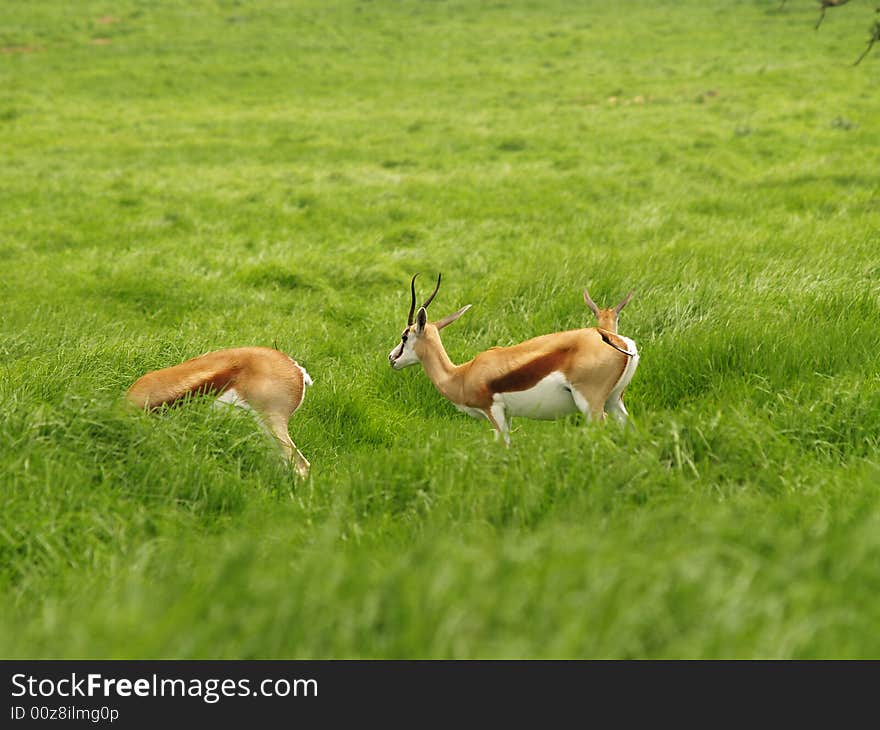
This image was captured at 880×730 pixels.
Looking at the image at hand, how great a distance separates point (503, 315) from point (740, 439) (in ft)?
13.1

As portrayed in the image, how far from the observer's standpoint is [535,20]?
38.7 meters

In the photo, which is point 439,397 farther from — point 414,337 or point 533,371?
point 533,371

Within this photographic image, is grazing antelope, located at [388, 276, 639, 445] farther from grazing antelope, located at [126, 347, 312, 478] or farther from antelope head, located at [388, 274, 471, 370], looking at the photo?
grazing antelope, located at [126, 347, 312, 478]

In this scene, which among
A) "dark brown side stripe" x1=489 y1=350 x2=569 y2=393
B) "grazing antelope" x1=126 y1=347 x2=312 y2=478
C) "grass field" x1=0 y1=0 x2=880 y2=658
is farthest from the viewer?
"dark brown side stripe" x1=489 y1=350 x2=569 y2=393

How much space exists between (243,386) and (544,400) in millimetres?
1907

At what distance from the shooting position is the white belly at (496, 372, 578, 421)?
5.55 meters

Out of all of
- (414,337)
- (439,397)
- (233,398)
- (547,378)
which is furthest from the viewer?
(439,397)

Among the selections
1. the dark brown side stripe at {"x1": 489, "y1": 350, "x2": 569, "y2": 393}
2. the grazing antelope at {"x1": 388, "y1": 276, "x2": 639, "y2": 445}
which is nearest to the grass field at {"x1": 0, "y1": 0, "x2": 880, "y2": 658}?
the grazing antelope at {"x1": 388, "y1": 276, "x2": 639, "y2": 445}

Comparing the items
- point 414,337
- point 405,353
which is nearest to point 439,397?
point 405,353

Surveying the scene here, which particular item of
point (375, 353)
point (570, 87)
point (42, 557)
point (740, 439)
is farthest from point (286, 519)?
point (570, 87)

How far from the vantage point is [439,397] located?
6.75 meters

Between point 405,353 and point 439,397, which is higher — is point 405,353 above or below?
above

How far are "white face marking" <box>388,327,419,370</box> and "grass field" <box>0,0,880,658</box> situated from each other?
0.35 m

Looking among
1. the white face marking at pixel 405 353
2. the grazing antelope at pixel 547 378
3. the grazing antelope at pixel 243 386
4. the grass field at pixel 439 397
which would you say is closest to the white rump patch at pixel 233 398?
the grazing antelope at pixel 243 386
